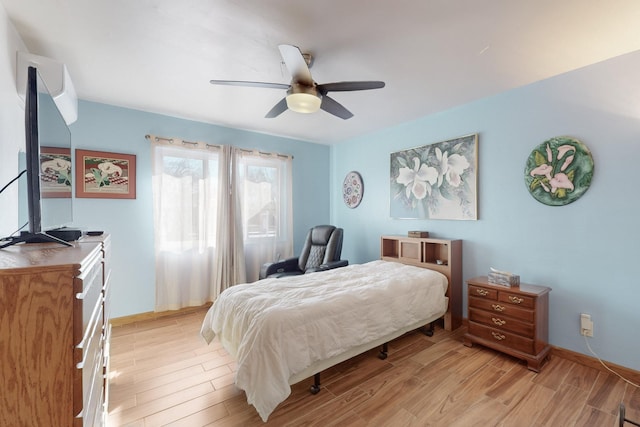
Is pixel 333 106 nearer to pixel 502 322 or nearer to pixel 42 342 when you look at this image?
pixel 42 342

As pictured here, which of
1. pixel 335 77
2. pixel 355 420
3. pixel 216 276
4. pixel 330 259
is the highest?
pixel 335 77

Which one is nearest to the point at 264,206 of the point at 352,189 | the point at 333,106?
the point at 352,189

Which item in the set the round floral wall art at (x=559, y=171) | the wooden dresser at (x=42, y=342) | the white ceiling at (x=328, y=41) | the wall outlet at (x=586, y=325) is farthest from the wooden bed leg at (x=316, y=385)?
the round floral wall art at (x=559, y=171)

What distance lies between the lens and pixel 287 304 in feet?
6.13

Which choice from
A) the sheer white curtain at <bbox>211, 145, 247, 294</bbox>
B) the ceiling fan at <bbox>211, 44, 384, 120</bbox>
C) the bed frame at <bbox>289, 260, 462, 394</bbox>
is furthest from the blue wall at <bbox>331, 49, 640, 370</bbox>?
the sheer white curtain at <bbox>211, 145, 247, 294</bbox>

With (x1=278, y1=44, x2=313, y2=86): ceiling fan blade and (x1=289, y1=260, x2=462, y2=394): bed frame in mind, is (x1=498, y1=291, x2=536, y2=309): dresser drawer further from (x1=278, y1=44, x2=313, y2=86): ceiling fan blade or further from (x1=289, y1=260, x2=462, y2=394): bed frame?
(x1=278, y1=44, x2=313, y2=86): ceiling fan blade

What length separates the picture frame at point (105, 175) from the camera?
2.84 m

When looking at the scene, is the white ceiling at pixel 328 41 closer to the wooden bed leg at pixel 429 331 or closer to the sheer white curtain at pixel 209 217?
the sheer white curtain at pixel 209 217

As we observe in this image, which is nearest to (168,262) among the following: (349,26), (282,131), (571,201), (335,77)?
→ (282,131)

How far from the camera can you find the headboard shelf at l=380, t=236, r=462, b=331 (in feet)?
9.54

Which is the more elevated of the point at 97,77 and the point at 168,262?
the point at 97,77

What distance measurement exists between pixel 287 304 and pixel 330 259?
5.44 feet

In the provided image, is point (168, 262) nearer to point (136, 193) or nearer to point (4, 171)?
point (136, 193)

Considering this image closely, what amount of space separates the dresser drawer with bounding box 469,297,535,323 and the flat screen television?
3065 mm
